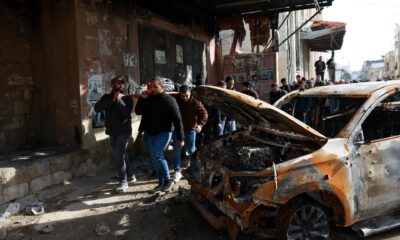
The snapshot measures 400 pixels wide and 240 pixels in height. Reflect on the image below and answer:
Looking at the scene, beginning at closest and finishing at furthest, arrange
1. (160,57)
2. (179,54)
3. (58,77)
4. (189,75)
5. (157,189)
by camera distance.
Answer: (157,189) < (58,77) < (160,57) < (179,54) < (189,75)

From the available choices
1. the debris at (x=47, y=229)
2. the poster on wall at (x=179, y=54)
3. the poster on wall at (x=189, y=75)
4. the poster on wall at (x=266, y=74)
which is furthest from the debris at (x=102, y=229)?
the poster on wall at (x=266, y=74)

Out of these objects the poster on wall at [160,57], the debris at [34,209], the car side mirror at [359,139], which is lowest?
the debris at [34,209]

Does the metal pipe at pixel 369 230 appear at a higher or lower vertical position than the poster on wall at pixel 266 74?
lower

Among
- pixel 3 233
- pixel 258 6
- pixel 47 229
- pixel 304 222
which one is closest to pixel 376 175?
pixel 304 222

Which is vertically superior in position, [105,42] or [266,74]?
[105,42]

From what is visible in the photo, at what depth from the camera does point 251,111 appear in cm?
435

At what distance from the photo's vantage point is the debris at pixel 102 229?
488cm

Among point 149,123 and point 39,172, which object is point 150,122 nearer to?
point 149,123

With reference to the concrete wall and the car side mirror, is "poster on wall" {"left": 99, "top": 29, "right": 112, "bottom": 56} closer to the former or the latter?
the concrete wall

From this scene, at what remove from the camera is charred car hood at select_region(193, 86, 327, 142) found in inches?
163

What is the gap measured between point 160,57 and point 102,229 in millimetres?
5475

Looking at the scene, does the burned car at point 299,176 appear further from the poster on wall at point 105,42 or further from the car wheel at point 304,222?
the poster on wall at point 105,42

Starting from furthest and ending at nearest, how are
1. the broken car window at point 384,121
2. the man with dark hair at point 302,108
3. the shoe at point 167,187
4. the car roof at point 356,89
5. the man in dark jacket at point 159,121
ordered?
the shoe at point 167,187 → the man in dark jacket at point 159,121 → the man with dark hair at point 302,108 → the broken car window at point 384,121 → the car roof at point 356,89

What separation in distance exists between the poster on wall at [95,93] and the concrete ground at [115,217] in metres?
1.24
